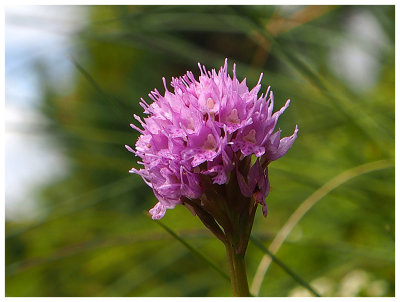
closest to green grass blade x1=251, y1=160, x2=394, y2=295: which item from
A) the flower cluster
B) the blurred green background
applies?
the blurred green background

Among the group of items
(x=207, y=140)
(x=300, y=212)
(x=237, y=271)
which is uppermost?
(x=300, y=212)

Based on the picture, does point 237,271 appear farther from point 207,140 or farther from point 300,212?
point 300,212

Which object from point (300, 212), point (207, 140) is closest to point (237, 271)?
point (207, 140)

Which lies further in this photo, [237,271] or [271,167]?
[271,167]

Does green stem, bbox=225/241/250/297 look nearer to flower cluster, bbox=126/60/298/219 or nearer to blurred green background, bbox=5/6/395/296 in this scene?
flower cluster, bbox=126/60/298/219

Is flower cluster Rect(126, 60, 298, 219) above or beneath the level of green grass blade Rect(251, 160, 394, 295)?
beneath

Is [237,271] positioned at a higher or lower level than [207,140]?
lower

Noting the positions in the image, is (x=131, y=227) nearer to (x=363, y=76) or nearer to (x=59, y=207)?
(x=59, y=207)
